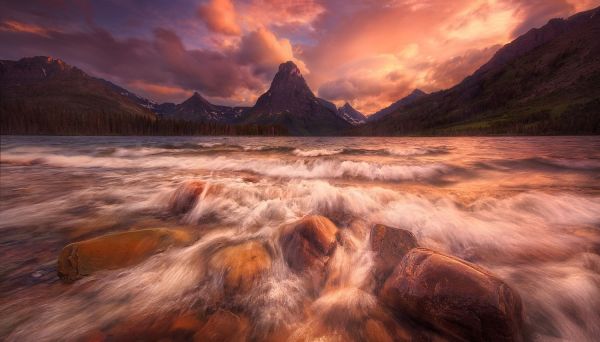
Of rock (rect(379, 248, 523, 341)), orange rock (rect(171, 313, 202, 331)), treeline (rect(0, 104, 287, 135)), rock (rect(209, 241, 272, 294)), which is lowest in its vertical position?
orange rock (rect(171, 313, 202, 331))

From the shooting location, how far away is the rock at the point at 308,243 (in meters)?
4.59

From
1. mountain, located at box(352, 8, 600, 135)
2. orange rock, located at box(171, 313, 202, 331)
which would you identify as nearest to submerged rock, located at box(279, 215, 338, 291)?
orange rock, located at box(171, 313, 202, 331)

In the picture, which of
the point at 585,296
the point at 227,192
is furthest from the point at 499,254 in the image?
the point at 227,192

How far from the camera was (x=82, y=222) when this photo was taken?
22.7 ft

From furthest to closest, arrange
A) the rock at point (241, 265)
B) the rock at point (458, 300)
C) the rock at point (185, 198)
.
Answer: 1. the rock at point (185, 198)
2. the rock at point (241, 265)
3. the rock at point (458, 300)

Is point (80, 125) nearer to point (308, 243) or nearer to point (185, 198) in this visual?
point (185, 198)

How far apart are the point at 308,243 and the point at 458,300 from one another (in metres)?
2.61

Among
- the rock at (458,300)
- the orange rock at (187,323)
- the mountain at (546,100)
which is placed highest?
the mountain at (546,100)

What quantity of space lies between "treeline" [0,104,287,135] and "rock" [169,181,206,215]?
143 meters

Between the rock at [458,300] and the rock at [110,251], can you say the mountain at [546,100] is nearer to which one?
the rock at [458,300]

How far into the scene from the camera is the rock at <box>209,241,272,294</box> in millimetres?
4090

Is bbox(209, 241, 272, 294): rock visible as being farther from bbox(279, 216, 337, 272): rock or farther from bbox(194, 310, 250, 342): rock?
bbox(194, 310, 250, 342): rock

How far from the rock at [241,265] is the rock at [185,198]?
126 inches

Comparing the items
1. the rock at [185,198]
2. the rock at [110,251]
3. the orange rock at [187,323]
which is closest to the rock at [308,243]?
the orange rock at [187,323]
